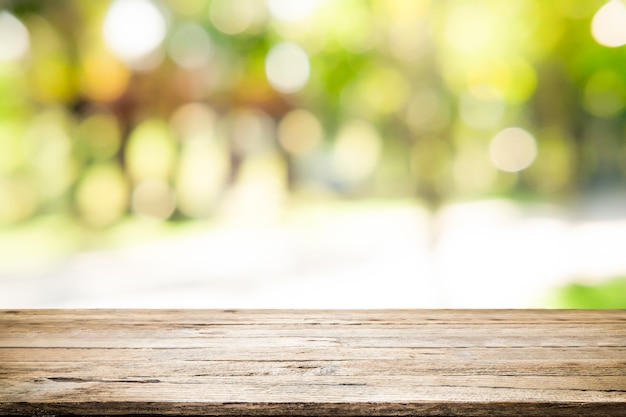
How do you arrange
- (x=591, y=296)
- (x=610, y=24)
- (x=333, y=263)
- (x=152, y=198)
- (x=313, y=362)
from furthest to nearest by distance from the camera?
(x=333, y=263), (x=152, y=198), (x=591, y=296), (x=610, y=24), (x=313, y=362)

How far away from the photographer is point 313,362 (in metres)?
0.95

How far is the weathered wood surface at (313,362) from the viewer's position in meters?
0.81

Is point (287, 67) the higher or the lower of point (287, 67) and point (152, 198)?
the higher

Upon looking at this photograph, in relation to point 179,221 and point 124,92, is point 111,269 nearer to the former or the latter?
point 179,221

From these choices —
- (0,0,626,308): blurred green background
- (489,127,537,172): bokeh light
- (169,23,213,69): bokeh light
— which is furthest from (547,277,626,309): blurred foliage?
Answer: (169,23,213,69): bokeh light

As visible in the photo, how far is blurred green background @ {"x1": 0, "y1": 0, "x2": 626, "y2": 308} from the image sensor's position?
4004 millimetres

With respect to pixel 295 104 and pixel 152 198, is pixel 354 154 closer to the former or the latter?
pixel 295 104

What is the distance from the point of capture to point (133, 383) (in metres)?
0.87

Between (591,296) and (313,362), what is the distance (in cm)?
416

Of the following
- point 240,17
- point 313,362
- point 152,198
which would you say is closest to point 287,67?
point 240,17

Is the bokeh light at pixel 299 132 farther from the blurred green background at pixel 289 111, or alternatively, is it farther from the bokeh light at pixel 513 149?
the bokeh light at pixel 513 149

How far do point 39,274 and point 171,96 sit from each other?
2.14 meters

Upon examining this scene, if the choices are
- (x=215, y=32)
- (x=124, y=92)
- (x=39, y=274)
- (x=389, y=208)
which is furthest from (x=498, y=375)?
(x=39, y=274)

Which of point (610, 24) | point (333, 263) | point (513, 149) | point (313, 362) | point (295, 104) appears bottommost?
point (333, 263)
